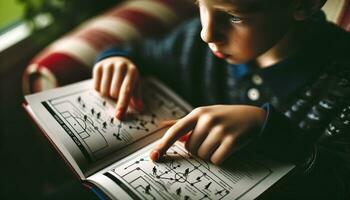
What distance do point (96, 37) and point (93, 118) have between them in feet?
1.26

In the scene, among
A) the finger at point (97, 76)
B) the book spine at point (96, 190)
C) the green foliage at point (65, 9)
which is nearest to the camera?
the book spine at point (96, 190)

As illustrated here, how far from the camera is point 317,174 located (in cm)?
66

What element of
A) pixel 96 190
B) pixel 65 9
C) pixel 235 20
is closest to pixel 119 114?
pixel 96 190

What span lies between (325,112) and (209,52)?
350 mm

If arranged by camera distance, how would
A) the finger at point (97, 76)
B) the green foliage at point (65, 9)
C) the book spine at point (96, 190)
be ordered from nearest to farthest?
the book spine at point (96, 190)
the finger at point (97, 76)
the green foliage at point (65, 9)

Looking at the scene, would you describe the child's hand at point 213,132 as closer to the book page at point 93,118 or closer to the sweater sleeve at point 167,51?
the book page at point 93,118

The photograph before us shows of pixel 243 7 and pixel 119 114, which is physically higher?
pixel 243 7

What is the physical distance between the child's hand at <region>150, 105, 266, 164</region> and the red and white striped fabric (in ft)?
1.33

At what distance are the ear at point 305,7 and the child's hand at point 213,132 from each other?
Result: 8.6 inches

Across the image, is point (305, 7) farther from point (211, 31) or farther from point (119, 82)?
point (119, 82)

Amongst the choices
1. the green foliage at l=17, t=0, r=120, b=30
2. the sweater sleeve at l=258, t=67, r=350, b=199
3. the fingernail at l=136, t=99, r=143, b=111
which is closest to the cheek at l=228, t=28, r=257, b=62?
the sweater sleeve at l=258, t=67, r=350, b=199

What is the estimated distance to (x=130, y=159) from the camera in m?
0.67

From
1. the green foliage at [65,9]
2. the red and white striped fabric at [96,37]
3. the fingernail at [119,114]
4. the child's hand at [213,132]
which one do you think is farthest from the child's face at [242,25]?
the green foliage at [65,9]

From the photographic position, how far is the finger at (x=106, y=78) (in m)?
0.80
